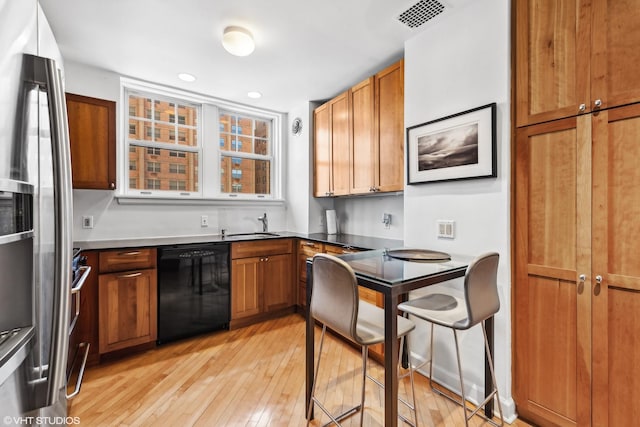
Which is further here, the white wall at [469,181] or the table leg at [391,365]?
the white wall at [469,181]

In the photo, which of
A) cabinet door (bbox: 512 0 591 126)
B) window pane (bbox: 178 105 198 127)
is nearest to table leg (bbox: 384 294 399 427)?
cabinet door (bbox: 512 0 591 126)

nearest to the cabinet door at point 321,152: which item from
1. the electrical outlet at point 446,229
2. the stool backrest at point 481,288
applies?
the electrical outlet at point 446,229

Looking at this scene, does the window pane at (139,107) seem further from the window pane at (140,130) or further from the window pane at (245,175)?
the window pane at (245,175)

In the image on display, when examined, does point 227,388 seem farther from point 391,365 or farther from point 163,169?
point 163,169

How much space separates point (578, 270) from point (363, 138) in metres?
1.95

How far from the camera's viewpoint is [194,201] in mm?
3357

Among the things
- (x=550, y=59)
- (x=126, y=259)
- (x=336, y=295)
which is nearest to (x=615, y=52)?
(x=550, y=59)

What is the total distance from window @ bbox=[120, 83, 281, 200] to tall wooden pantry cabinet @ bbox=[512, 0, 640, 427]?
9.89ft

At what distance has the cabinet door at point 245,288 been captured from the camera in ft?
Result: 9.74

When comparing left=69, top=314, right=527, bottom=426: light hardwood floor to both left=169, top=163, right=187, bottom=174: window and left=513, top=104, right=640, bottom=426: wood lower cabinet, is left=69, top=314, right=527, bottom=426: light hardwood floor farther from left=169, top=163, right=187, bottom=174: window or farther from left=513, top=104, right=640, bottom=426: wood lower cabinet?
left=169, top=163, right=187, bottom=174: window

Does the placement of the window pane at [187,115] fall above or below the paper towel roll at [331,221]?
above

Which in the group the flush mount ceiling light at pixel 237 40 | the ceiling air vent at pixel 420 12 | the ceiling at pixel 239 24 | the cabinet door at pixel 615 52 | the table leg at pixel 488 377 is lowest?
the table leg at pixel 488 377

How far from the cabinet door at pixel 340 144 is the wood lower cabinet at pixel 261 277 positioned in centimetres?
88

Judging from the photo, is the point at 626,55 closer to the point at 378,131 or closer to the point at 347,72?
the point at 378,131
